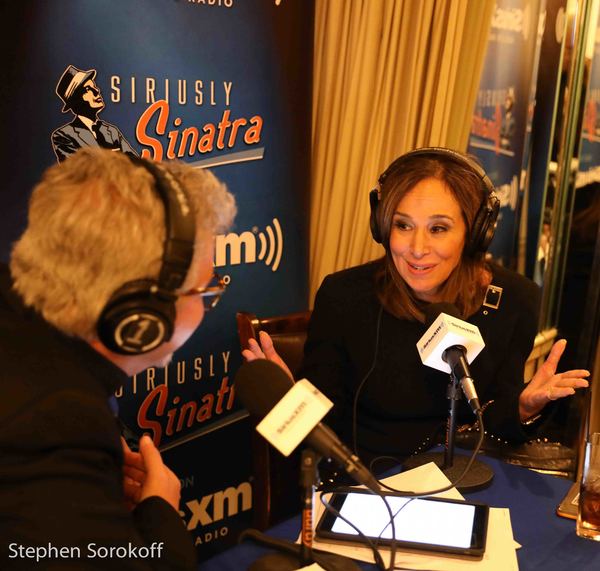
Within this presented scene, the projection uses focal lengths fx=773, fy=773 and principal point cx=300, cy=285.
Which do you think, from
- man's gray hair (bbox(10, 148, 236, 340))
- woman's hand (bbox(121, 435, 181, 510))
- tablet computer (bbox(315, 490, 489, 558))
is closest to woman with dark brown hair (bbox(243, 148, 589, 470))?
tablet computer (bbox(315, 490, 489, 558))

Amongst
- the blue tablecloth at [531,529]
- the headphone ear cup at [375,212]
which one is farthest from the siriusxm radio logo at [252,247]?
the blue tablecloth at [531,529]

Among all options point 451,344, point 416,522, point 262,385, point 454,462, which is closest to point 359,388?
point 454,462

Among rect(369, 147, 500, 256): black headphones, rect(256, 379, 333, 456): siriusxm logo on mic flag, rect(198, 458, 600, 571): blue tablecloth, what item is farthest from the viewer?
rect(369, 147, 500, 256): black headphones

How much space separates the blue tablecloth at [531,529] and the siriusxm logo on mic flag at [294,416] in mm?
344

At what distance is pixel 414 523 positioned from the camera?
1467 millimetres

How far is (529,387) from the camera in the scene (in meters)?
1.99

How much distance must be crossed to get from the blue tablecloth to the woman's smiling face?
579 mm

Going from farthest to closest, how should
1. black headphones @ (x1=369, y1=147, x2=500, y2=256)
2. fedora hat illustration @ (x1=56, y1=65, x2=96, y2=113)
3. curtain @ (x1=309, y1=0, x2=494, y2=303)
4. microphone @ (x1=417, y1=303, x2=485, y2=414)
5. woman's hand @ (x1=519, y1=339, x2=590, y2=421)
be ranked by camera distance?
curtain @ (x1=309, y1=0, x2=494, y2=303) < black headphones @ (x1=369, y1=147, x2=500, y2=256) < fedora hat illustration @ (x1=56, y1=65, x2=96, y2=113) < woman's hand @ (x1=519, y1=339, x2=590, y2=421) < microphone @ (x1=417, y1=303, x2=485, y2=414)

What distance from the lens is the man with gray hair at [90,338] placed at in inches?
40.3

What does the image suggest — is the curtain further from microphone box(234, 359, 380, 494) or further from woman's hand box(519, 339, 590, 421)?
microphone box(234, 359, 380, 494)

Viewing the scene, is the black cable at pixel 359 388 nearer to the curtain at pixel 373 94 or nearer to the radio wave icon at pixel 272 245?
the radio wave icon at pixel 272 245

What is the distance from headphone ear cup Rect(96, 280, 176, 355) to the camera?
3.67ft

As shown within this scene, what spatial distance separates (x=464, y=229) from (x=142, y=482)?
47.3 inches

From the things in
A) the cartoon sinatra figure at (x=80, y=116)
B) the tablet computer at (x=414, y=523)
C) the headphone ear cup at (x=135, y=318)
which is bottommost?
the tablet computer at (x=414, y=523)
